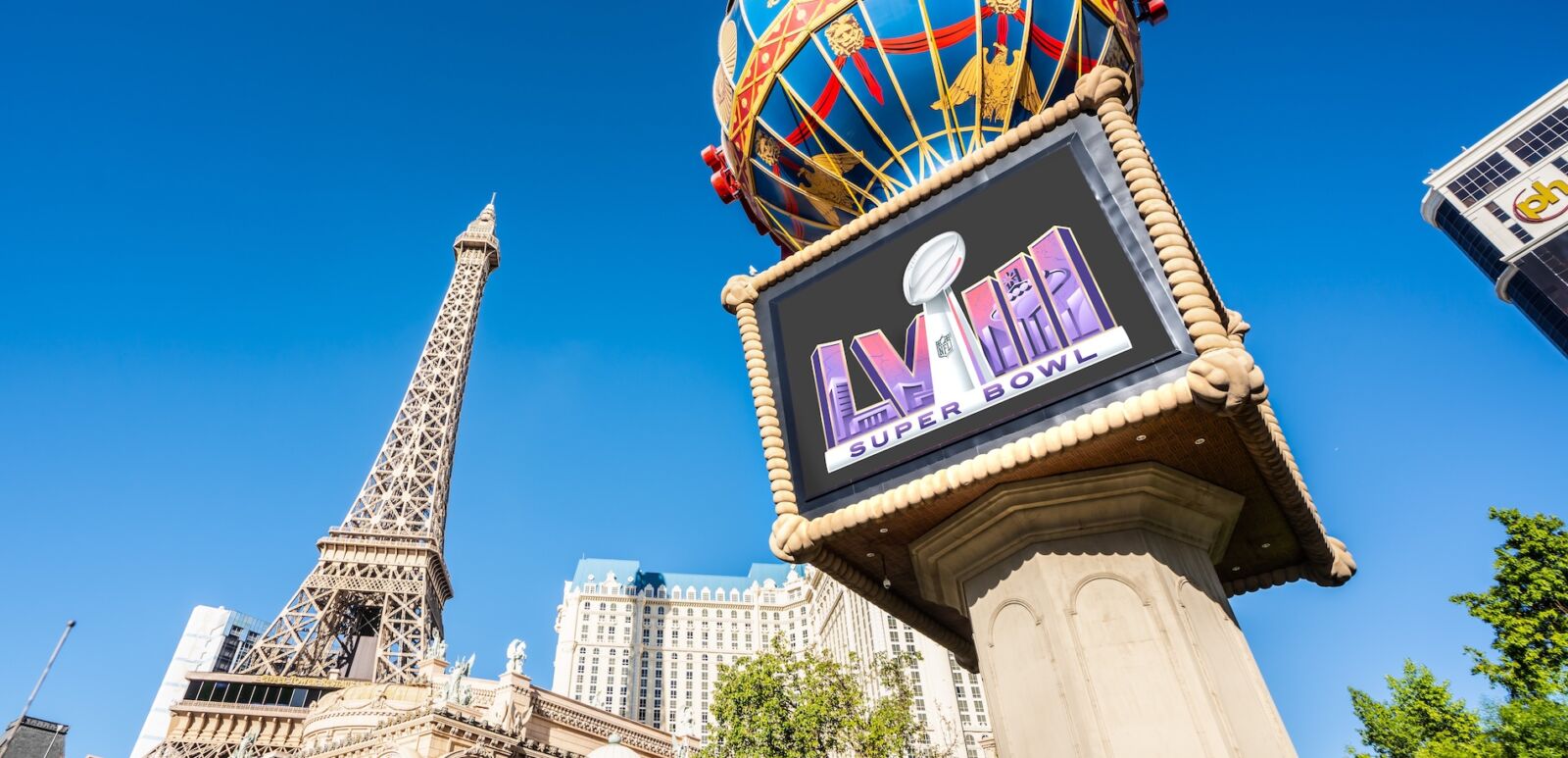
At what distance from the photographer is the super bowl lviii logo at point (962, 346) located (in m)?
13.6

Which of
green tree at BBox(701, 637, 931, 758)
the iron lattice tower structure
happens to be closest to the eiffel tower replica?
the iron lattice tower structure

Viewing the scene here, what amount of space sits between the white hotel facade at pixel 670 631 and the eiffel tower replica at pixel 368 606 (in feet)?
177

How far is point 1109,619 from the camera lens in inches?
504

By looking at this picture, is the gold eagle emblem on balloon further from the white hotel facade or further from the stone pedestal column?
the white hotel facade

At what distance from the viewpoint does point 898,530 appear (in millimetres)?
15133

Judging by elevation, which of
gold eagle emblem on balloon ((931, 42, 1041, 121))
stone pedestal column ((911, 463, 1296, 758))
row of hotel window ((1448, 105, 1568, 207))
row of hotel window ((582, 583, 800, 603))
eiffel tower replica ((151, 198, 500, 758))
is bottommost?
stone pedestal column ((911, 463, 1296, 758))

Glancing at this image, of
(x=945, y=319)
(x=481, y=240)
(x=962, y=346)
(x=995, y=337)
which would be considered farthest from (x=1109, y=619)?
(x=481, y=240)

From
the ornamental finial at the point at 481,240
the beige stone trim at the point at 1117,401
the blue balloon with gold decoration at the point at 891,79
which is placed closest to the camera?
the beige stone trim at the point at 1117,401

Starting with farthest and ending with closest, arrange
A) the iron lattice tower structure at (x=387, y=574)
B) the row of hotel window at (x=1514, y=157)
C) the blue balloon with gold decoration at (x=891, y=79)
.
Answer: the row of hotel window at (x=1514, y=157)
the iron lattice tower structure at (x=387, y=574)
the blue balloon with gold decoration at (x=891, y=79)

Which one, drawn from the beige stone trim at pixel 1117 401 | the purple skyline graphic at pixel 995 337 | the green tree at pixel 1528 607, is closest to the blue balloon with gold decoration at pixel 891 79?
the beige stone trim at pixel 1117 401

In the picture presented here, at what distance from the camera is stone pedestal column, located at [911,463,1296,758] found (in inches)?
467

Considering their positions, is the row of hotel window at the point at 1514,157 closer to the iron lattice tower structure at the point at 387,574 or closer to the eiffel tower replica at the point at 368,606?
the eiffel tower replica at the point at 368,606

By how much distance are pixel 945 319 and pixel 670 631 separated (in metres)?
125

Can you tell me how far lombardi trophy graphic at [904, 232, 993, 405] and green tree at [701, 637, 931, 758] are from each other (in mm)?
15169
